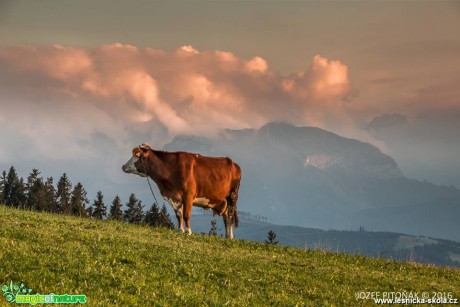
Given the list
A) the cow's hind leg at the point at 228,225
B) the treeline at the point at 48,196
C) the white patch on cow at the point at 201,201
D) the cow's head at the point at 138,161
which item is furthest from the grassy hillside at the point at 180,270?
the treeline at the point at 48,196

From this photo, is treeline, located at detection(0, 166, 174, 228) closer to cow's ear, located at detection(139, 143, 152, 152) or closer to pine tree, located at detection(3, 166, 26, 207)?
pine tree, located at detection(3, 166, 26, 207)

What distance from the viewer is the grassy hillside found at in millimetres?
12883

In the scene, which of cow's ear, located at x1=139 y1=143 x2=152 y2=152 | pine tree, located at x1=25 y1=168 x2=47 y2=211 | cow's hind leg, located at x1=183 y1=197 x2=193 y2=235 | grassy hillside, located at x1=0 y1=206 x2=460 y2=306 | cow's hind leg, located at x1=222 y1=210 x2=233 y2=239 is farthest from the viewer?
pine tree, located at x1=25 y1=168 x2=47 y2=211

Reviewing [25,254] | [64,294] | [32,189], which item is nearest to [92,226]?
[25,254]

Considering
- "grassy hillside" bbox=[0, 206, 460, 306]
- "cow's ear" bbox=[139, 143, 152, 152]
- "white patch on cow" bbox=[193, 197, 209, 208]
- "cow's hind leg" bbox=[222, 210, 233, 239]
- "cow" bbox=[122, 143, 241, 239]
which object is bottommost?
"grassy hillside" bbox=[0, 206, 460, 306]

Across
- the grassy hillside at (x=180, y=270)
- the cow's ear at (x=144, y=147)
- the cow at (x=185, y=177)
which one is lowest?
the grassy hillside at (x=180, y=270)

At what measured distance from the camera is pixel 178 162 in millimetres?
27234

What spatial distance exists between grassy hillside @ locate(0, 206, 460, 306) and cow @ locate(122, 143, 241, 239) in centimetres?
Answer: 379

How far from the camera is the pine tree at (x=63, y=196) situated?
10112cm

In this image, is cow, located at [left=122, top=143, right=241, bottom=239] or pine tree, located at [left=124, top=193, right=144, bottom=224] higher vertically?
cow, located at [left=122, top=143, right=241, bottom=239]

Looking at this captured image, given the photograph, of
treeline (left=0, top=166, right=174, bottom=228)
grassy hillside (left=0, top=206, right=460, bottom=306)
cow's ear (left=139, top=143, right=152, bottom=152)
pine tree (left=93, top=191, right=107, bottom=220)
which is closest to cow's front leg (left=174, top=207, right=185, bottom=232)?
grassy hillside (left=0, top=206, right=460, bottom=306)

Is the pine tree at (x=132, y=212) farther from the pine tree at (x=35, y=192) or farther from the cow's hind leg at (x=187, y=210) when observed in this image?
the cow's hind leg at (x=187, y=210)

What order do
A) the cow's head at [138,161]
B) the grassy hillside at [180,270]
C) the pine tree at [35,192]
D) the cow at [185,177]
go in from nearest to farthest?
the grassy hillside at [180,270] → the cow at [185,177] → the cow's head at [138,161] → the pine tree at [35,192]

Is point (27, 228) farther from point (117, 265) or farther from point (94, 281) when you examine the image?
point (94, 281)
